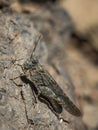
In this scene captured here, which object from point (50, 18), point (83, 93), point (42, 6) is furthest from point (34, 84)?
point (42, 6)

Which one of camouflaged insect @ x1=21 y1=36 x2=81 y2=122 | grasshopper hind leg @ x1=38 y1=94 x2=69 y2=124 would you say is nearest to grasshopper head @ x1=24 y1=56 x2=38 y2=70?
camouflaged insect @ x1=21 y1=36 x2=81 y2=122

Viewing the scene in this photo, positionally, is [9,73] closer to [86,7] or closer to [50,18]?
[50,18]

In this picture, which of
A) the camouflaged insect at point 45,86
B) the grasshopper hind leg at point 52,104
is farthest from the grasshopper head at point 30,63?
the grasshopper hind leg at point 52,104

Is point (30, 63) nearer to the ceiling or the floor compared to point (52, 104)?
nearer to the ceiling

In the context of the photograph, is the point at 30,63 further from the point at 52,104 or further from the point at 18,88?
the point at 52,104

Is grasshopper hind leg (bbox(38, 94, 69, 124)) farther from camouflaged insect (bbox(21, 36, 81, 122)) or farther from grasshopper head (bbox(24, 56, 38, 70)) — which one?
grasshopper head (bbox(24, 56, 38, 70))

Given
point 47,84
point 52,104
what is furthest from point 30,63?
point 52,104
